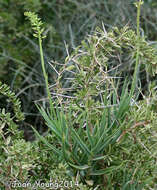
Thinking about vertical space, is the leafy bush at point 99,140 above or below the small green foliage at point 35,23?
below

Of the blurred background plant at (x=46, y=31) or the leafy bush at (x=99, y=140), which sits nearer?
the leafy bush at (x=99, y=140)

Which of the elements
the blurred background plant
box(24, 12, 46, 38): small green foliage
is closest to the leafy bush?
box(24, 12, 46, 38): small green foliage

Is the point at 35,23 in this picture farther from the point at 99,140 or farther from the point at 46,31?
the point at 46,31

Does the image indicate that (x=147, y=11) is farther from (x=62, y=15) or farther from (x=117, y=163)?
(x=117, y=163)

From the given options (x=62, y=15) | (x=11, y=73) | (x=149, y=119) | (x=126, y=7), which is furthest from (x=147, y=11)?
(x=149, y=119)

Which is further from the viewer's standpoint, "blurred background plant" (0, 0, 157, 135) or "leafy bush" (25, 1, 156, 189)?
"blurred background plant" (0, 0, 157, 135)

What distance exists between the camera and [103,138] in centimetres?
67

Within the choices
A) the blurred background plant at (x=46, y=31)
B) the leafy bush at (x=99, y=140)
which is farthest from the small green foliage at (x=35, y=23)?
the blurred background plant at (x=46, y=31)

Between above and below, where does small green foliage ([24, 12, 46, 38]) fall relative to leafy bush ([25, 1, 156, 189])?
above

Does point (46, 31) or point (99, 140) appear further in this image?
point (46, 31)

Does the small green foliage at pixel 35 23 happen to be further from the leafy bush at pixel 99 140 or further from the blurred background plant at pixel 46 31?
the blurred background plant at pixel 46 31

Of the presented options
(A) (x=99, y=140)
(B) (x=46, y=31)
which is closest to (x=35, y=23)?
(A) (x=99, y=140)

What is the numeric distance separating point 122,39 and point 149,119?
188 mm

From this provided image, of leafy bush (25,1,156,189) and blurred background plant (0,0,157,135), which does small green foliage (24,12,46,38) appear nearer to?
leafy bush (25,1,156,189)
